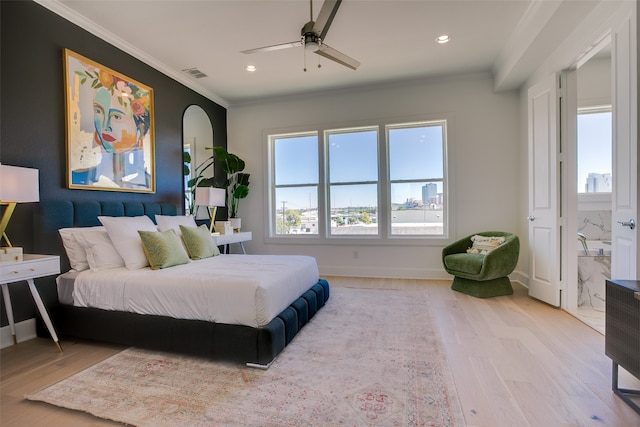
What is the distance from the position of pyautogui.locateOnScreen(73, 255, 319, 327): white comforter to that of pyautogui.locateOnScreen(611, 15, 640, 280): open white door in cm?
251

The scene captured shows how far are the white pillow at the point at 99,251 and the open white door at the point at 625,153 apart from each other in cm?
410

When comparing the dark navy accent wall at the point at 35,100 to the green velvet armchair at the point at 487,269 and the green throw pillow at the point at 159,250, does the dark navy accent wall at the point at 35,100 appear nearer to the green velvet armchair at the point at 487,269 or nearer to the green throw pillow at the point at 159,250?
the green throw pillow at the point at 159,250

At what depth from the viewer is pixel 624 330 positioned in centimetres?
164

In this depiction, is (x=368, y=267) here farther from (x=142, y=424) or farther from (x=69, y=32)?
(x=69, y=32)

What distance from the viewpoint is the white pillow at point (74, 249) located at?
8.41 feet

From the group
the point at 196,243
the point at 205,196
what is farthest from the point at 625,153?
the point at 205,196

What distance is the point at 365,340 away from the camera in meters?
2.41

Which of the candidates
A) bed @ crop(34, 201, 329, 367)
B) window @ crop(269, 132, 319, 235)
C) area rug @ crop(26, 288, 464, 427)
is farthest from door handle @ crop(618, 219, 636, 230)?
window @ crop(269, 132, 319, 235)

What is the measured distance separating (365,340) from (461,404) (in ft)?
2.96

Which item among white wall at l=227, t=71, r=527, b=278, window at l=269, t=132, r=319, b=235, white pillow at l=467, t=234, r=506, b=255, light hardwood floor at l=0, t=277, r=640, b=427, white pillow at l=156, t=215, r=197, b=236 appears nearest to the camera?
light hardwood floor at l=0, t=277, r=640, b=427

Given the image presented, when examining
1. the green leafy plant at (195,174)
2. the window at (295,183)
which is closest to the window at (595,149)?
the window at (295,183)

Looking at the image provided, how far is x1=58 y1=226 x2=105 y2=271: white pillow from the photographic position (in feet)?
8.41

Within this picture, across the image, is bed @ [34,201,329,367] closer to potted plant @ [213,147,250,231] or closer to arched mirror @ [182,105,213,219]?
arched mirror @ [182,105,213,219]

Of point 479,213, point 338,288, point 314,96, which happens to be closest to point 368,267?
point 338,288
